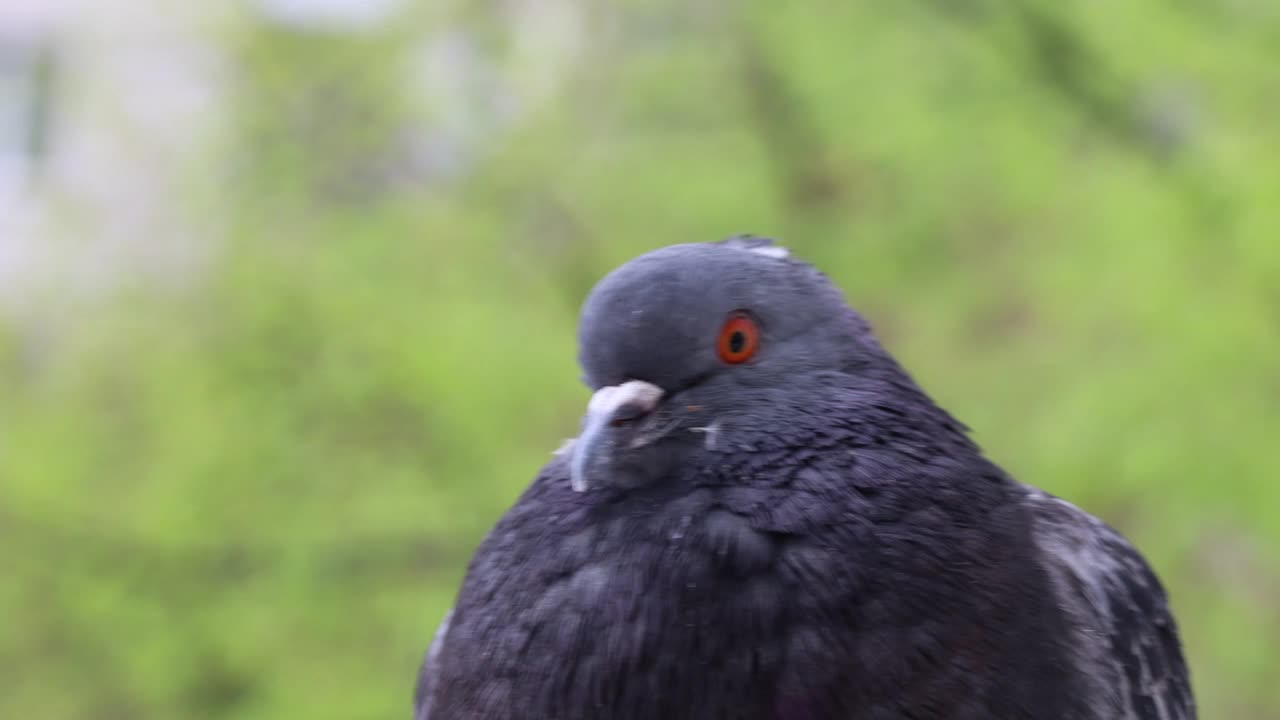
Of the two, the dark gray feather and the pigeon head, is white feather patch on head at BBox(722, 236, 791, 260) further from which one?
the dark gray feather

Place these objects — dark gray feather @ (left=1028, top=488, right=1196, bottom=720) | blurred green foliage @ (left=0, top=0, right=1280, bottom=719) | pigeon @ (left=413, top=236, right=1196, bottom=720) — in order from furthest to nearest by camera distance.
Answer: blurred green foliage @ (left=0, top=0, right=1280, bottom=719)
dark gray feather @ (left=1028, top=488, right=1196, bottom=720)
pigeon @ (left=413, top=236, right=1196, bottom=720)

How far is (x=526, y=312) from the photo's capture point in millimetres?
4949

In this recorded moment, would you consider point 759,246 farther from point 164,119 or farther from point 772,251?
point 164,119

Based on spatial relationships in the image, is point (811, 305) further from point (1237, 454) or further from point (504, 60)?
point (504, 60)

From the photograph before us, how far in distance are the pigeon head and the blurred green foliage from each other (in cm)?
270

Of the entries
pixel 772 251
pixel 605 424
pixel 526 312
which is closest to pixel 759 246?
pixel 772 251

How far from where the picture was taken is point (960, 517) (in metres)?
1.84

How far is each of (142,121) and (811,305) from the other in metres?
4.37

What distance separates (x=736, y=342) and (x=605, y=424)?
0.97 feet

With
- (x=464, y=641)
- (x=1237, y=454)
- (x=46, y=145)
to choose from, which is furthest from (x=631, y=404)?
(x=46, y=145)

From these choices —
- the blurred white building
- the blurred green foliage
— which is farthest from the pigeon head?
the blurred white building

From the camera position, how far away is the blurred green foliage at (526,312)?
4.47m

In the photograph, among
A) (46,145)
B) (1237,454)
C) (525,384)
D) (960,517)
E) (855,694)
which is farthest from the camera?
(46,145)

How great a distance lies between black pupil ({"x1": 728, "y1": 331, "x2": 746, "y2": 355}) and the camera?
76.2 inches
